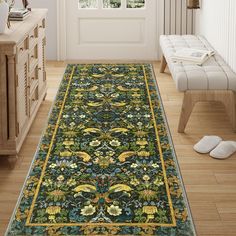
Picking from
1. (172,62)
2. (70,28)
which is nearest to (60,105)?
(172,62)

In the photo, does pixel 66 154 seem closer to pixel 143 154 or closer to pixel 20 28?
pixel 143 154

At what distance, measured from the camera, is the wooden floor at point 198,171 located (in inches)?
120

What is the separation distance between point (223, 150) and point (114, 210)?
1.14m

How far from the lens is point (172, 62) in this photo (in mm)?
4918

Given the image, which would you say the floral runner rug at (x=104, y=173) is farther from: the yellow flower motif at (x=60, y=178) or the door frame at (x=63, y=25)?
the door frame at (x=63, y=25)

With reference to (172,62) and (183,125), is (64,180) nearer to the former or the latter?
(183,125)

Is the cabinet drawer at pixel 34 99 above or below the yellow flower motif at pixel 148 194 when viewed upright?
above

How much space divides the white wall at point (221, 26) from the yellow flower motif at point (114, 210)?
6.52 ft

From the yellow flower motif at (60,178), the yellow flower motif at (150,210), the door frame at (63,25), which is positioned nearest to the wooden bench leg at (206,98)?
the yellow flower motif at (60,178)

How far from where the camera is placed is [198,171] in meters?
3.67

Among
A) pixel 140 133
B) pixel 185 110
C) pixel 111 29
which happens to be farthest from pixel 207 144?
pixel 111 29

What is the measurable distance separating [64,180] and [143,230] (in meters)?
0.77

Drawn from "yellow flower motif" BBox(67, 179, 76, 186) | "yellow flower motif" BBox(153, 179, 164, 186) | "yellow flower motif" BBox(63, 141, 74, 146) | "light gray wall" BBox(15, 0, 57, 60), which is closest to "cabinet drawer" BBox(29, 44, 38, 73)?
"yellow flower motif" BBox(63, 141, 74, 146)

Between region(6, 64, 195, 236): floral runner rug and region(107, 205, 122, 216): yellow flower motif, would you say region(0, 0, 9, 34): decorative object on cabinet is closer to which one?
region(6, 64, 195, 236): floral runner rug
